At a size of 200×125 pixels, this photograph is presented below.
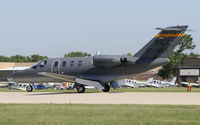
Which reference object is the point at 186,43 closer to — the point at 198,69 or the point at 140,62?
the point at 198,69

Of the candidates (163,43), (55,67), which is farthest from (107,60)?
(55,67)

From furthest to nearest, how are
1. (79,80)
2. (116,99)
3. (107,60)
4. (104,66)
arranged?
(79,80)
(104,66)
(107,60)
(116,99)

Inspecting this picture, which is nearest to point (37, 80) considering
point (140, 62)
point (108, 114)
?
point (140, 62)

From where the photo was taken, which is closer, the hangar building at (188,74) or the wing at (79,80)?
the wing at (79,80)

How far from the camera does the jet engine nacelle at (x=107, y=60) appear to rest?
113ft

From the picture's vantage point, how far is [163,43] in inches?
1305

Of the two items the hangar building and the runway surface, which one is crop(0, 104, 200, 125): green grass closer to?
the runway surface

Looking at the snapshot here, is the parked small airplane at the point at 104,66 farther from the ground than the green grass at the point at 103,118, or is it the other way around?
the parked small airplane at the point at 104,66

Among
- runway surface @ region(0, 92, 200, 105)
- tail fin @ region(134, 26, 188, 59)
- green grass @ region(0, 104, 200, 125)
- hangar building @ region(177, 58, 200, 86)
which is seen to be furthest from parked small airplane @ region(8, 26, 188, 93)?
hangar building @ region(177, 58, 200, 86)

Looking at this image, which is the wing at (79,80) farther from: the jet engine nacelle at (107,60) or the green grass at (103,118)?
the green grass at (103,118)

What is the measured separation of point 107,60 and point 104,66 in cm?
77

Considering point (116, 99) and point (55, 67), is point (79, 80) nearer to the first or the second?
point (55, 67)

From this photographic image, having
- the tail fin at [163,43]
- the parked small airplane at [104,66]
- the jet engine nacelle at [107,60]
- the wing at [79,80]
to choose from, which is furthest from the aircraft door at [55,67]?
the tail fin at [163,43]

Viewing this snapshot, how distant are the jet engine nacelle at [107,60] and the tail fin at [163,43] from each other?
6.91 feet
